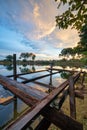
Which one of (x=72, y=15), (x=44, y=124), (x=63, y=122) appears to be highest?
(x=72, y=15)

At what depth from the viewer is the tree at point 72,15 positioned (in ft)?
11.2

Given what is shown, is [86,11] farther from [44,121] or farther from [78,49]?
[78,49]

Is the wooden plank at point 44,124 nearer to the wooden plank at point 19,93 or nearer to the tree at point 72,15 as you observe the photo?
the wooden plank at point 19,93

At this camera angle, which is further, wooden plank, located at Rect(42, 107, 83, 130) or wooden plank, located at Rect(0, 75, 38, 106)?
wooden plank, located at Rect(0, 75, 38, 106)

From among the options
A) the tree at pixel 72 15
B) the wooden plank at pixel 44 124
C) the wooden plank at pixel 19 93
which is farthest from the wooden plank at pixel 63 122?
the tree at pixel 72 15

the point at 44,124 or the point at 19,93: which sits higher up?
the point at 19,93

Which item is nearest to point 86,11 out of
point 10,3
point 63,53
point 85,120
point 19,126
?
point 19,126

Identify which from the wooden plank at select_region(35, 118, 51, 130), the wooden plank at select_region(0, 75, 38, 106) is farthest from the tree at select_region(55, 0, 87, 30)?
the wooden plank at select_region(35, 118, 51, 130)

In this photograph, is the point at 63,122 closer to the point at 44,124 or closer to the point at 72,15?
the point at 44,124

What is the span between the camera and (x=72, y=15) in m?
3.64

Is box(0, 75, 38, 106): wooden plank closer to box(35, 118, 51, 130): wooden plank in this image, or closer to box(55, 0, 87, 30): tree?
box(35, 118, 51, 130): wooden plank

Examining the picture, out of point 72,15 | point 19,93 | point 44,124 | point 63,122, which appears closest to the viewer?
point 63,122

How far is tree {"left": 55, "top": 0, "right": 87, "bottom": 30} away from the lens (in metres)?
3.41

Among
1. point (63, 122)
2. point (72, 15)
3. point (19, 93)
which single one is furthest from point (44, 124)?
point (72, 15)
